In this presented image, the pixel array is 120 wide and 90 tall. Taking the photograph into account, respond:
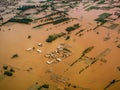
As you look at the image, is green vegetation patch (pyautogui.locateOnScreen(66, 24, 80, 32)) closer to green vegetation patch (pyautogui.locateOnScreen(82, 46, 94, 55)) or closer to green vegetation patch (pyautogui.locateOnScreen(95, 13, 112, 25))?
green vegetation patch (pyautogui.locateOnScreen(95, 13, 112, 25))


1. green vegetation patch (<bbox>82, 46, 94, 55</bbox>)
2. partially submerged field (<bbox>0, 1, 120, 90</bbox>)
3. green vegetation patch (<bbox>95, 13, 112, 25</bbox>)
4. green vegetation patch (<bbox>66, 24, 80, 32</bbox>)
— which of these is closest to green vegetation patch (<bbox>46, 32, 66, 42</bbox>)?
partially submerged field (<bbox>0, 1, 120, 90</bbox>)

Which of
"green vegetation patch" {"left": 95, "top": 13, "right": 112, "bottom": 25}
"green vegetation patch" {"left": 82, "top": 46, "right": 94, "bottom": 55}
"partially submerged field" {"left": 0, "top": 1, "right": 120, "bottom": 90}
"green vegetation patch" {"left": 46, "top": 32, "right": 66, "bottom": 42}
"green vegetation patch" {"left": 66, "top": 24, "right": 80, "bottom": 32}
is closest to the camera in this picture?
"partially submerged field" {"left": 0, "top": 1, "right": 120, "bottom": 90}

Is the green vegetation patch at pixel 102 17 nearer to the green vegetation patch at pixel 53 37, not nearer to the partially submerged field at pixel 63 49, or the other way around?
the partially submerged field at pixel 63 49

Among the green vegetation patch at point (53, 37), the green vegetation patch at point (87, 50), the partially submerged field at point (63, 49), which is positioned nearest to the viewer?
the partially submerged field at point (63, 49)

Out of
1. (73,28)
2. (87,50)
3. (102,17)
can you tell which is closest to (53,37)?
(73,28)

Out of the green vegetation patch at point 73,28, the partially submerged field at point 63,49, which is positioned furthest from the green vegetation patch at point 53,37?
the green vegetation patch at point 73,28

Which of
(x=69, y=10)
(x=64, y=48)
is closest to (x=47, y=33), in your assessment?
(x=64, y=48)

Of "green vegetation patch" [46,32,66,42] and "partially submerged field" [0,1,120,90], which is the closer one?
"partially submerged field" [0,1,120,90]

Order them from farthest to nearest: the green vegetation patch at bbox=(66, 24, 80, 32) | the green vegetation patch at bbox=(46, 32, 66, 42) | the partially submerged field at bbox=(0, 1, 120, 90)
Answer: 1. the green vegetation patch at bbox=(66, 24, 80, 32)
2. the green vegetation patch at bbox=(46, 32, 66, 42)
3. the partially submerged field at bbox=(0, 1, 120, 90)
